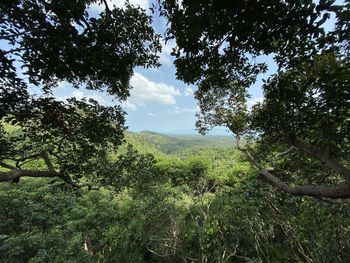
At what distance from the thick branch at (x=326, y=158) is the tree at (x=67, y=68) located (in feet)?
7.78

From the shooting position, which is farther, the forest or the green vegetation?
the green vegetation

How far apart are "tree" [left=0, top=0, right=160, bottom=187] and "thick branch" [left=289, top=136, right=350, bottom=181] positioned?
237cm

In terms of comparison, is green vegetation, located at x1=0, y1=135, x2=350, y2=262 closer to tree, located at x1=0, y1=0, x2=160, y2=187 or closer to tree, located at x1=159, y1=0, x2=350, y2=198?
tree, located at x1=0, y1=0, x2=160, y2=187

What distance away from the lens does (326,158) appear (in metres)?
2.82

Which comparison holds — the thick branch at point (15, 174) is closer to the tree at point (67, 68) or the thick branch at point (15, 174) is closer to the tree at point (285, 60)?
the tree at point (67, 68)

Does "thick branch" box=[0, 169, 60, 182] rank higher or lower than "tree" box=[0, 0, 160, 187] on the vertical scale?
lower

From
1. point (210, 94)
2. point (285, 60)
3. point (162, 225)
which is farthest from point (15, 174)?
point (162, 225)

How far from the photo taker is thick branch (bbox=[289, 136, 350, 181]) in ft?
8.34

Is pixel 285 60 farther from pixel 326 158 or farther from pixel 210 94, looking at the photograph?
pixel 210 94

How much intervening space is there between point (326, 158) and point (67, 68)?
9.95ft

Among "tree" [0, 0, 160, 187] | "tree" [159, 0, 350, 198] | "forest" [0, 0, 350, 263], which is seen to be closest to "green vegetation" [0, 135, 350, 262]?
"forest" [0, 0, 350, 263]

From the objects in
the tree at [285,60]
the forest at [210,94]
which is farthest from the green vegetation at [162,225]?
the tree at [285,60]

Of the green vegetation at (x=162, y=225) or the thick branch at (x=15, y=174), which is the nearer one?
the thick branch at (x=15, y=174)

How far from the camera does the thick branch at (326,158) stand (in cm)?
254
